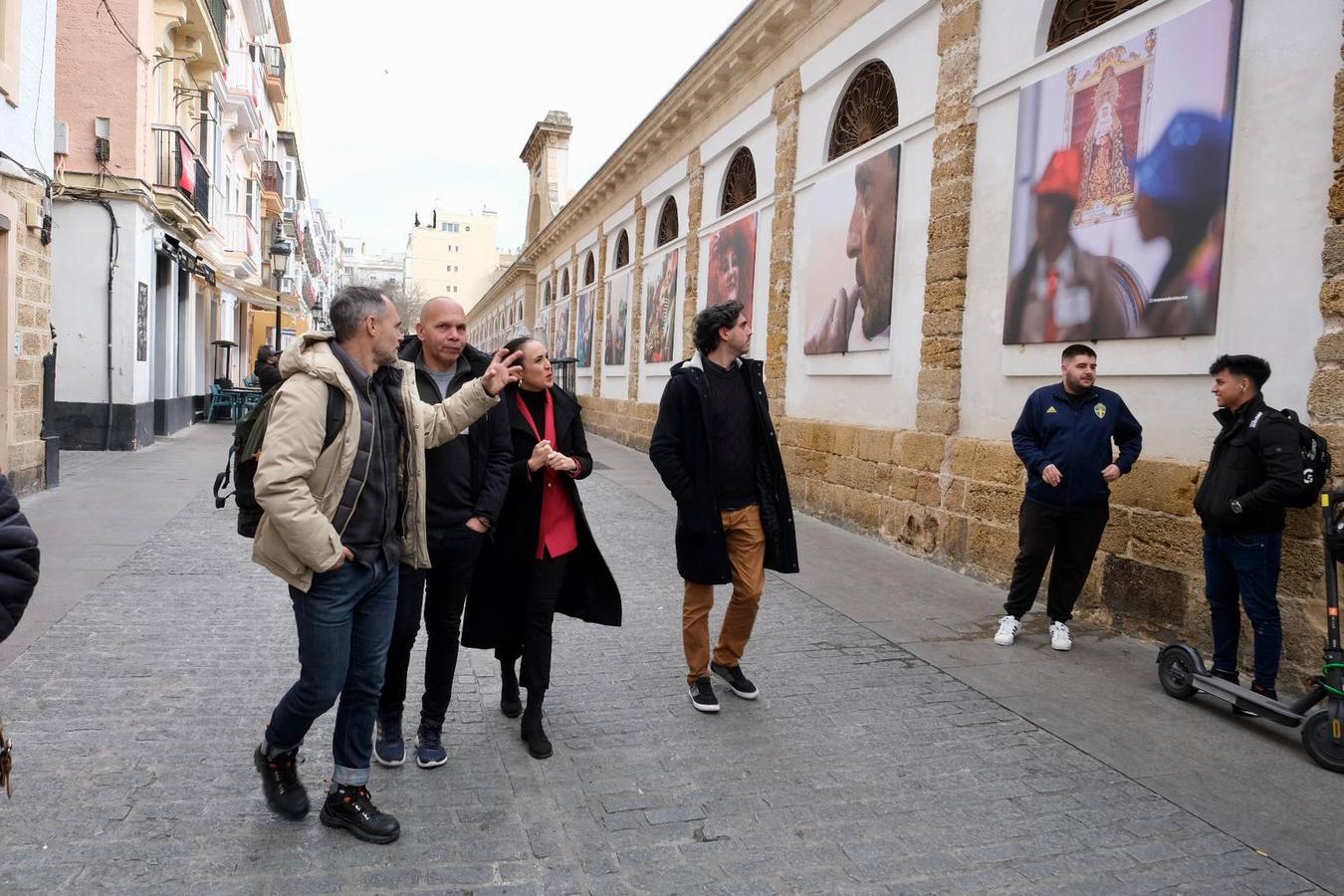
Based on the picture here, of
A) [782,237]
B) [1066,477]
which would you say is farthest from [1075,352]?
[782,237]

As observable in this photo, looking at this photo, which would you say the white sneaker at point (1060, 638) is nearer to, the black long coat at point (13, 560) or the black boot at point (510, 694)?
the black boot at point (510, 694)

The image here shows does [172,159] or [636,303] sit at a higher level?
[172,159]

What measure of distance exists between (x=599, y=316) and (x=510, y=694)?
18.4 m

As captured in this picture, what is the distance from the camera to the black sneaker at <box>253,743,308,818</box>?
311 cm

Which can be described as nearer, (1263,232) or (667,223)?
(1263,232)

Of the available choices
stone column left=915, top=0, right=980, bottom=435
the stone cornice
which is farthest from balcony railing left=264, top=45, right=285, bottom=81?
stone column left=915, top=0, right=980, bottom=435

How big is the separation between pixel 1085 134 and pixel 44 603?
7.43m

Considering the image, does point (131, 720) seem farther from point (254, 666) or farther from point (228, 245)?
point (228, 245)

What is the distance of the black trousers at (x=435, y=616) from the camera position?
11.2 ft

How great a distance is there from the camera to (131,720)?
12.8 feet

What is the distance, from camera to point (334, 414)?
2.87 meters

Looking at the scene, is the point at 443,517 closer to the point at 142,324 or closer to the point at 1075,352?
the point at 1075,352

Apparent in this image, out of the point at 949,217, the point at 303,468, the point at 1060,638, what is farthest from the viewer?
the point at 949,217

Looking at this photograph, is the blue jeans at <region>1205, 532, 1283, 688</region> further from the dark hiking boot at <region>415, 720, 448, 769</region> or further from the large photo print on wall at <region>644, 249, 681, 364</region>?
the large photo print on wall at <region>644, 249, 681, 364</region>
